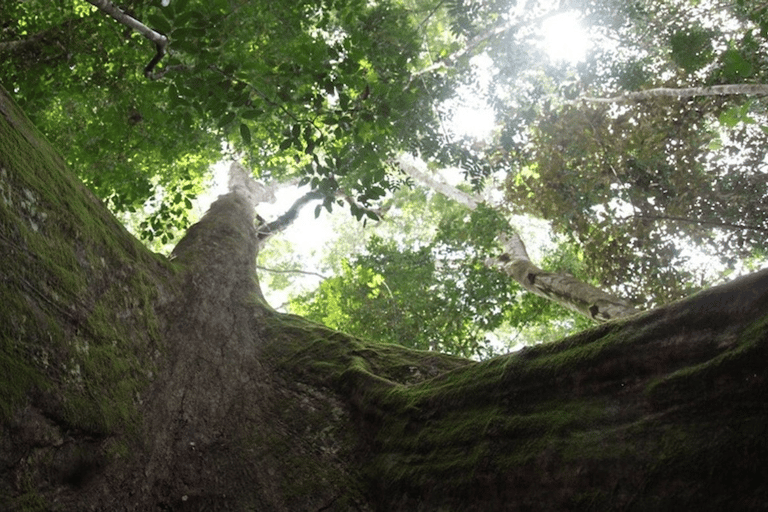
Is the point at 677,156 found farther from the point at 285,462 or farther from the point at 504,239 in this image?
the point at 285,462

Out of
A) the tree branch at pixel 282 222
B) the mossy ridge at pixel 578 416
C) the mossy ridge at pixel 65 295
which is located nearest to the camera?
the mossy ridge at pixel 578 416

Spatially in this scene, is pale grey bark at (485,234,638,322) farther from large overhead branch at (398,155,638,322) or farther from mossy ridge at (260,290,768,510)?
mossy ridge at (260,290,768,510)

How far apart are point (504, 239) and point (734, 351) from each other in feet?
30.1

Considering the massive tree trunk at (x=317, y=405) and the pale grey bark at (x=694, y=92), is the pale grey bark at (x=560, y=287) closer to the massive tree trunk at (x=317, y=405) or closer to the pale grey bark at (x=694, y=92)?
the pale grey bark at (x=694, y=92)

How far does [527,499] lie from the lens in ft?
6.56

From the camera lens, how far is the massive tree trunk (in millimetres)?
1815

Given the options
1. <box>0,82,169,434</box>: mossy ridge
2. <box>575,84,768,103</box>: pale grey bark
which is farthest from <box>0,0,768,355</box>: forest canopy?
<box>0,82,169,434</box>: mossy ridge

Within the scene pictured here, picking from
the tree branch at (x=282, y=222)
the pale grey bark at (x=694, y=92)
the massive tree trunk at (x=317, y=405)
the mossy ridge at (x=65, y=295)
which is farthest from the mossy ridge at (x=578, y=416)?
the tree branch at (x=282, y=222)

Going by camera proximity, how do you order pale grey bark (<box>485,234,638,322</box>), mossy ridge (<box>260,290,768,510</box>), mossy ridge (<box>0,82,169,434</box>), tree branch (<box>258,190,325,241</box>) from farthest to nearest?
tree branch (<box>258,190,325,241</box>) < pale grey bark (<box>485,234,638,322</box>) < mossy ridge (<box>0,82,169,434</box>) < mossy ridge (<box>260,290,768,510</box>)

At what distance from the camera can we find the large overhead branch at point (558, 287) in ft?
22.2

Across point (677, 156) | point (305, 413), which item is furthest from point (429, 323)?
point (305, 413)

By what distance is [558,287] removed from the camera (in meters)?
8.02

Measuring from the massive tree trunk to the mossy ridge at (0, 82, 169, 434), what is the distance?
0.01 meters

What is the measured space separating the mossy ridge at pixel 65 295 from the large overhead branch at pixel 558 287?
18.3 ft
